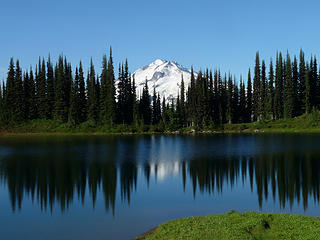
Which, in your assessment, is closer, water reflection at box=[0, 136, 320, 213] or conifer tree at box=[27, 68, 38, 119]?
water reflection at box=[0, 136, 320, 213]

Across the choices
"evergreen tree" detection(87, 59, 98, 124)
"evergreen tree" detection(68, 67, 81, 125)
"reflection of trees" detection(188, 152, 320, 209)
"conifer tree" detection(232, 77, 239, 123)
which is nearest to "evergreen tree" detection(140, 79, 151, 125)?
"evergreen tree" detection(87, 59, 98, 124)

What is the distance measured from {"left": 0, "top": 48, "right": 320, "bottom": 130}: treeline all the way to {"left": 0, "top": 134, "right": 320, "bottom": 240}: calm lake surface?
80.3 m

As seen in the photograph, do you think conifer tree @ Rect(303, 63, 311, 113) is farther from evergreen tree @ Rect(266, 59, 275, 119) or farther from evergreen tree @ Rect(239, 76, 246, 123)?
evergreen tree @ Rect(239, 76, 246, 123)

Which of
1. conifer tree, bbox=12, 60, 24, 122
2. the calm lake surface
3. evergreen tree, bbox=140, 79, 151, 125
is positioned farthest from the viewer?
evergreen tree, bbox=140, 79, 151, 125

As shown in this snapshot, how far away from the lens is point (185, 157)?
48.3 m

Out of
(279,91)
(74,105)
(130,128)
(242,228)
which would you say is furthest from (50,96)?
(242,228)

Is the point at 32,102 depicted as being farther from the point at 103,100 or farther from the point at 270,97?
the point at 270,97

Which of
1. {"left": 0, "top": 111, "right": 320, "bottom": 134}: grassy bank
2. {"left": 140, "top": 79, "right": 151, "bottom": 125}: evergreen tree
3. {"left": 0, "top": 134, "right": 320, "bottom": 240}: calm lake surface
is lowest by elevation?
{"left": 0, "top": 134, "right": 320, "bottom": 240}: calm lake surface

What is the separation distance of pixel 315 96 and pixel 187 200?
4459 inches

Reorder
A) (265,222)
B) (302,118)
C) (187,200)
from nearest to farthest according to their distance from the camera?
(265,222) → (187,200) → (302,118)

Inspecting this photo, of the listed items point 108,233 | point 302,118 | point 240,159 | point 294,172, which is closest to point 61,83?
point 302,118

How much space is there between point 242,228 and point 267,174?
18.5 metres

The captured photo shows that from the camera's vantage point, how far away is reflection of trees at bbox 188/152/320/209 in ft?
83.3

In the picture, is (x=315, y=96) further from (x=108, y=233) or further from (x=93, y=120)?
(x=108, y=233)
